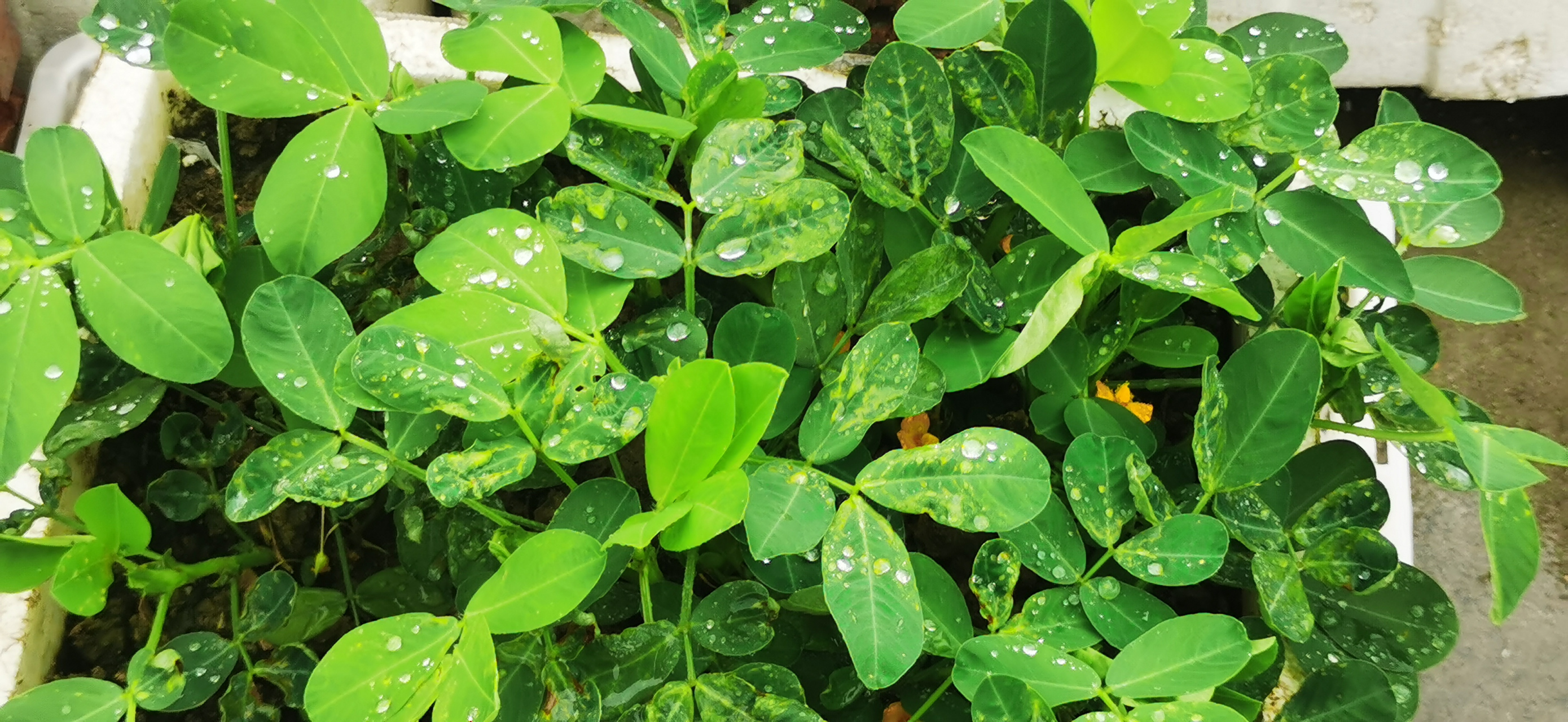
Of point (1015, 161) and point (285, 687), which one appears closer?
point (1015, 161)

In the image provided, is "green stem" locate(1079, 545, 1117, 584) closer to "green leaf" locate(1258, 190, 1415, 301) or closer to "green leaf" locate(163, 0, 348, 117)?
"green leaf" locate(1258, 190, 1415, 301)

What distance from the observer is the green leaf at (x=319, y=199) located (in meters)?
0.66

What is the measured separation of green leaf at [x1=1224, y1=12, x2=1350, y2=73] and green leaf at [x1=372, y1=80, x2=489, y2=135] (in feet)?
2.18

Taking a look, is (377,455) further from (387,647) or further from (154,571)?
(154,571)

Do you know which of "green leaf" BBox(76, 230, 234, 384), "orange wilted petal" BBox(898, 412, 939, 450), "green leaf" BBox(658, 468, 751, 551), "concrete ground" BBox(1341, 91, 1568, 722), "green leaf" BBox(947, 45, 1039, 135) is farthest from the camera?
"concrete ground" BBox(1341, 91, 1568, 722)

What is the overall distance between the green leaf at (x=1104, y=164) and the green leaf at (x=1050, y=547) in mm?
265

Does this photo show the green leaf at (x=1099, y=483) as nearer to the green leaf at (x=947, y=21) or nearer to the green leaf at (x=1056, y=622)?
the green leaf at (x=1056, y=622)

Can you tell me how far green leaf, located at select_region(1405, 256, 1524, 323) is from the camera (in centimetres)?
77

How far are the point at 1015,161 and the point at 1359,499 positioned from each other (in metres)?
0.38

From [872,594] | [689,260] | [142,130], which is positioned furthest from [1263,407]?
[142,130]

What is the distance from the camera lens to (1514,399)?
175cm

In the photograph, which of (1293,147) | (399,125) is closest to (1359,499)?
(1293,147)

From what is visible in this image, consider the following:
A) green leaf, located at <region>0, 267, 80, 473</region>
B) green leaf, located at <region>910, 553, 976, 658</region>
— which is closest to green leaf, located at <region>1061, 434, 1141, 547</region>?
green leaf, located at <region>910, 553, 976, 658</region>

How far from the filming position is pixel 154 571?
76 centimetres
